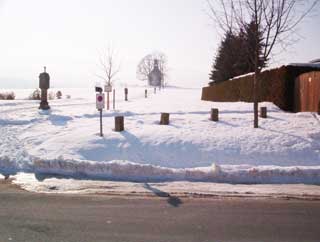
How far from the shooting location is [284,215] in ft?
22.4

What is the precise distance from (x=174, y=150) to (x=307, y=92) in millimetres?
7967

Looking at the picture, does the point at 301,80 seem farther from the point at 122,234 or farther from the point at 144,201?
the point at 122,234

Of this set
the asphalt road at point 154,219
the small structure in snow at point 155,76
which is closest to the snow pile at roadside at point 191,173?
the asphalt road at point 154,219

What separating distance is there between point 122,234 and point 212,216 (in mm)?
1521

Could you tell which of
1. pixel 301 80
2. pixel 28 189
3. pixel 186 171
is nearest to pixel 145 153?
pixel 186 171

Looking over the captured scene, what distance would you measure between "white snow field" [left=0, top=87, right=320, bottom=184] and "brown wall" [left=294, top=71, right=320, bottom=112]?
171 centimetres

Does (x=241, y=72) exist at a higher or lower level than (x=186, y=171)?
higher

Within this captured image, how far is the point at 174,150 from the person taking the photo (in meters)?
12.0

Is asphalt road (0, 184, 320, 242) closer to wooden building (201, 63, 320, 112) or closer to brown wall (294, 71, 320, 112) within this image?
brown wall (294, 71, 320, 112)

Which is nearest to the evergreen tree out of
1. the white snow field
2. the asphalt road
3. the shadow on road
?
the white snow field

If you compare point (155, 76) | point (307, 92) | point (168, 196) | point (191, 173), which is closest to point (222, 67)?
point (307, 92)

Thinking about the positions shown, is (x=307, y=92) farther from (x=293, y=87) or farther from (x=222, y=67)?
(x=222, y=67)

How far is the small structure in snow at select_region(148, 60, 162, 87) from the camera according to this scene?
3895 inches

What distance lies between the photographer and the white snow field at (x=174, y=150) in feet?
32.1
